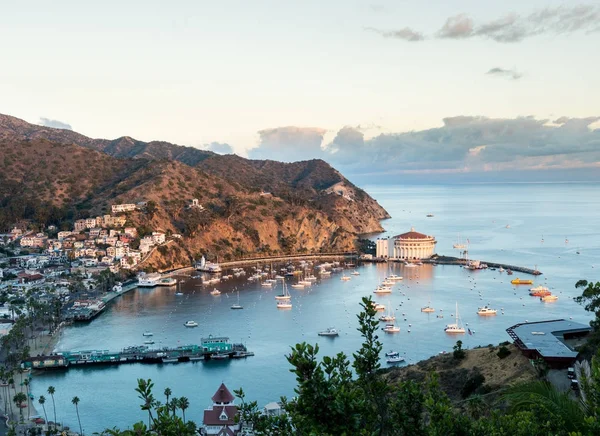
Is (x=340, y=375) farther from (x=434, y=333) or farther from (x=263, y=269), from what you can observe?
(x=263, y=269)

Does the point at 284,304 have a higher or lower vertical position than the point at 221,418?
higher

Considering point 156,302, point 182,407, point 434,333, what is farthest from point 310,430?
point 156,302

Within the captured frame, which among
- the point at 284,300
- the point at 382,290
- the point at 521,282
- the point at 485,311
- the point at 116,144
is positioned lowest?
the point at 485,311

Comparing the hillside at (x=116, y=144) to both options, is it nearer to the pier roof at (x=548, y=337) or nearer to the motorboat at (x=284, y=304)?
the motorboat at (x=284, y=304)

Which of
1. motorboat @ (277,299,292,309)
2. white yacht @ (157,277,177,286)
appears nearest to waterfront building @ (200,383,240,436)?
motorboat @ (277,299,292,309)

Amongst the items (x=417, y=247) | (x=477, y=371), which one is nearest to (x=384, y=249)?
(x=417, y=247)

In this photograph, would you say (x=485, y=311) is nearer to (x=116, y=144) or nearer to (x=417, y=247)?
(x=417, y=247)
